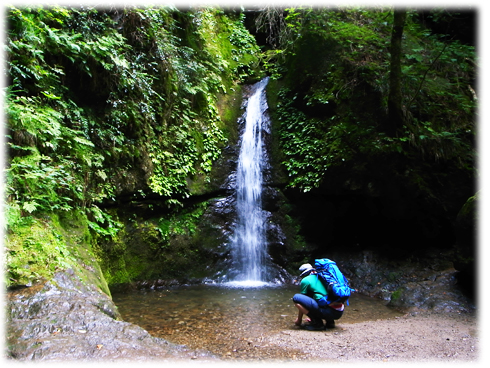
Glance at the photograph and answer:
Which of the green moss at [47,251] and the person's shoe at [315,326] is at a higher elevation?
the green moss at [47,251]

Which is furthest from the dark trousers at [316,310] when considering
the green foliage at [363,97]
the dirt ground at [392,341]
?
the green foliage at [363,97]

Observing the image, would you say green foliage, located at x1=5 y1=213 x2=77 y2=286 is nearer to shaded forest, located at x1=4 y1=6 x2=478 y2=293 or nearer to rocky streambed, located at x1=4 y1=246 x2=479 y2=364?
rocky streambed, located at x1=4 y1=246 x2=479 y2=364

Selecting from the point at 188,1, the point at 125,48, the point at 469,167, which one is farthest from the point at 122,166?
the point at 469,167

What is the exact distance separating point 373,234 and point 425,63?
4.97m

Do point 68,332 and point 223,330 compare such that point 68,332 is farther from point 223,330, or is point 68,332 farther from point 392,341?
point 392,341

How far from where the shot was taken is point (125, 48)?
27.0ft

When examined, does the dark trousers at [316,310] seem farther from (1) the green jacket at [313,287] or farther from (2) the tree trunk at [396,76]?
(2) the tree trunk at [396,76]

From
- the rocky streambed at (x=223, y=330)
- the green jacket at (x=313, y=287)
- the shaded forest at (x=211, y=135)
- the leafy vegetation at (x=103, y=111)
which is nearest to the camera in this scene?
the rocky streambed at (x=223, y=330)

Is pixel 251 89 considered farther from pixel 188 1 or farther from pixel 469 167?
pixel 469 167

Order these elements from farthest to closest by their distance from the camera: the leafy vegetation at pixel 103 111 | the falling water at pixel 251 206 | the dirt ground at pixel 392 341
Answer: the falling water at pixel 251 206 < the leafy vegetation at pixel 103 111 < the dirt ground at pixel 392 341

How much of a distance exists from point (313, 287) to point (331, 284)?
270mm

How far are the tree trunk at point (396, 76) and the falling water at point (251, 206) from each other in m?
3.76

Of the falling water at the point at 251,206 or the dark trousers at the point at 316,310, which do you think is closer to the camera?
the dark trousers at the point at 316,310

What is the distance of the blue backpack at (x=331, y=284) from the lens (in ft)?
15.2
